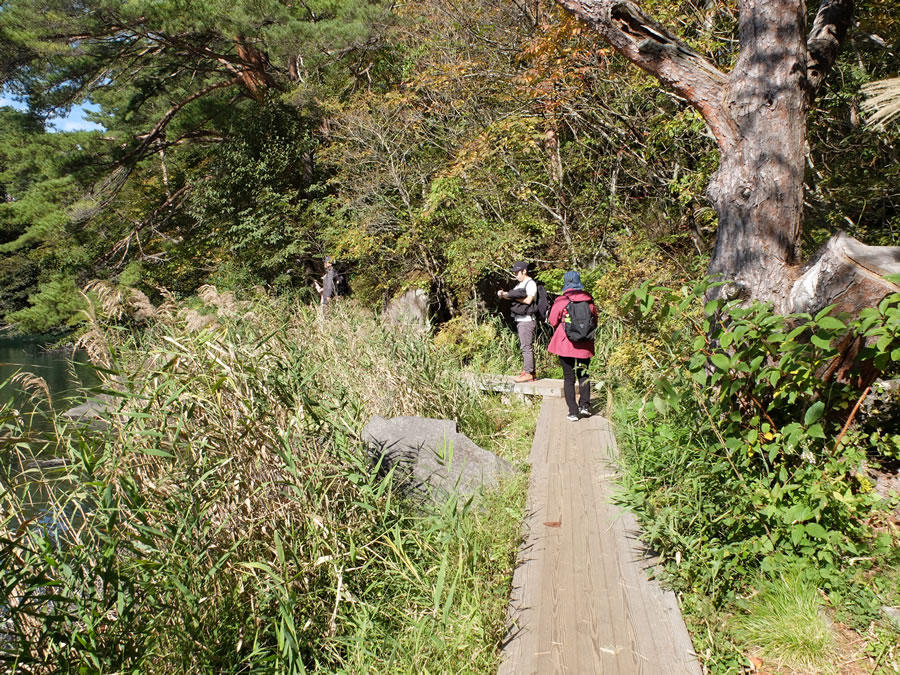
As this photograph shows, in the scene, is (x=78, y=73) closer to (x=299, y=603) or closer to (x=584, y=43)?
(x=584, y=43)

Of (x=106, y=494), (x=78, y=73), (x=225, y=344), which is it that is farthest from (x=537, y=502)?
(x=78, y=73)

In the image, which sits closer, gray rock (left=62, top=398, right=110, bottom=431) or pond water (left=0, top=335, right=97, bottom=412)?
gray rock (left=62, top=398, right=110, bottom=431)

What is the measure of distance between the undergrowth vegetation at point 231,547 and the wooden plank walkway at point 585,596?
14 centimetres

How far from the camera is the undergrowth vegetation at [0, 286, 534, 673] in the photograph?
2.38 meters

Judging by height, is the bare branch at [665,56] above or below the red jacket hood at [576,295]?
above

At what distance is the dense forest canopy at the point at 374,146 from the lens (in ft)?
22.5

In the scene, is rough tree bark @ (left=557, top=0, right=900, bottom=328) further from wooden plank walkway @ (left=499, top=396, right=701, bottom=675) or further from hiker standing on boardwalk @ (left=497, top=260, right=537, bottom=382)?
hiker standing on boardwalk @ (left=497, top=260, right=537, bottom=382)

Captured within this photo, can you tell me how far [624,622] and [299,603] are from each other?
4.84 ft

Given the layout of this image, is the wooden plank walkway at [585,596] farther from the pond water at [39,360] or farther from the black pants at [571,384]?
the pond water at [39,360]

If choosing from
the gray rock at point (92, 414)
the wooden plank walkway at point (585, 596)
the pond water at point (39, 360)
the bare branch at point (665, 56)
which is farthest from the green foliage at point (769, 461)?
the pond water at point (39, 360)

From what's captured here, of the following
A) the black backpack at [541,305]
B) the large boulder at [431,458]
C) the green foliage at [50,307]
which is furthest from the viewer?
the green foliage at [50,307]

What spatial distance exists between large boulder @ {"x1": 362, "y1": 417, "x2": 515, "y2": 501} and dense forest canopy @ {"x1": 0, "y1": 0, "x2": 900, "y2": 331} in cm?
331

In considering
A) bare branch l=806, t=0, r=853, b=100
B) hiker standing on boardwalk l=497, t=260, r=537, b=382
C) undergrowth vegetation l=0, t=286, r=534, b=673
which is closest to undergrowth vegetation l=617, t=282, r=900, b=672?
undergrowth vegetation l=0, t=286, r=534, b=673

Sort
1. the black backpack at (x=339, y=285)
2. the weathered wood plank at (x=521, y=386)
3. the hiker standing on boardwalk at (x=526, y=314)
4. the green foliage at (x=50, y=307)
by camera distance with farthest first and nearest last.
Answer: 1. the green foliage at (x=50, y=307)
2. the black backpack at (x=339, y=285)
3. the hiker standing on boardwalk at (x=526, y=314)
4. the weathered wood plank at (x=521, y=386)
